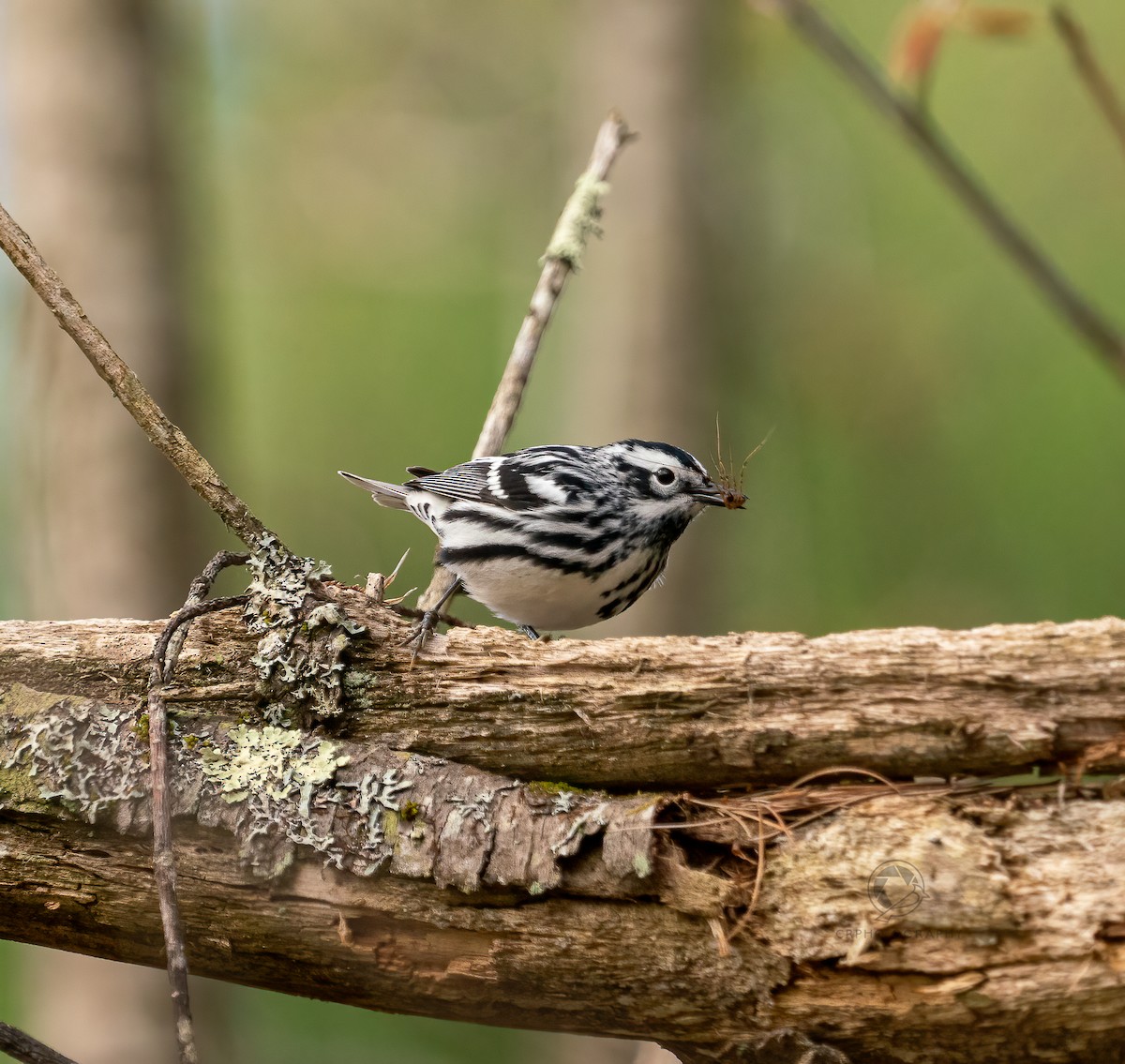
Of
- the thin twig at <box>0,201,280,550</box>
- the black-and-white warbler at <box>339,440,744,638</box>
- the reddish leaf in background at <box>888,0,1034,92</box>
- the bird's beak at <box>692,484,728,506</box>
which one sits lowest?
the thin twig at <box>0,201,280,550</box>

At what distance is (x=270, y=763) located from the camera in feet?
7.21

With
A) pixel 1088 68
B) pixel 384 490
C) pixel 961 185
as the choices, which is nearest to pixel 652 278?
pixel 384 490

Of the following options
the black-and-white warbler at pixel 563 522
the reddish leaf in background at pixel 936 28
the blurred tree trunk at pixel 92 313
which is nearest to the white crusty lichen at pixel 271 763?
the black-and-white warbler at pixel 563 522

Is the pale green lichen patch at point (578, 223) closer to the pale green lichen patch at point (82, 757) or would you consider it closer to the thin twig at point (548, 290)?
the thin twig at point (548, 290)

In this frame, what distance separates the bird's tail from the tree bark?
1755 mm

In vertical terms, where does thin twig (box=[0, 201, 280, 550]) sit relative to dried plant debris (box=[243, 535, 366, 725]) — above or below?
above

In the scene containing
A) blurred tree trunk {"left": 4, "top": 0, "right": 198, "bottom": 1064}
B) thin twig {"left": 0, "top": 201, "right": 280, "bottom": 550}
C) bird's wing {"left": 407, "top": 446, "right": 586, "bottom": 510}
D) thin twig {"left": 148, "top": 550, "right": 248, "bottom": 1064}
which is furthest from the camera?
blurred tree trunk {"left": 4, "top": 0, "right": 198, "bottom": 1064}

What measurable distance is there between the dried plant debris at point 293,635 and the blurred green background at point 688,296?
353 cm

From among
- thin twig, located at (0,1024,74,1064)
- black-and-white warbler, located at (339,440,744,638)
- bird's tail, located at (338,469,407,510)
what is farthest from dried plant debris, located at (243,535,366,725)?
bird's tail, located at (338,469,407,510)

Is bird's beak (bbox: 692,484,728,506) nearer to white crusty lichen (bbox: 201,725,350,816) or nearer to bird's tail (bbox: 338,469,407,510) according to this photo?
bird's tail (bbox: 338,469,407,510)

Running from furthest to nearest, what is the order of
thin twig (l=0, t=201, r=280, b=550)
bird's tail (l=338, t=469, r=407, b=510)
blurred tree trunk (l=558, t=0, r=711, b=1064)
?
blurred tree trunk (l=558, t=0, r=711, b=1064), bird's tail (l=338, t=469, r=407, b=510), thin twig (l=0, t=201, r=280, b=550)

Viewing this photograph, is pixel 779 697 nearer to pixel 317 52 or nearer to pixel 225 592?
pixel 225 592

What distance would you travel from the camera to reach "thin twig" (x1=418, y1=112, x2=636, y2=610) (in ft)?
11.3

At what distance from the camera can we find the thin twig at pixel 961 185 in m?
2.38
